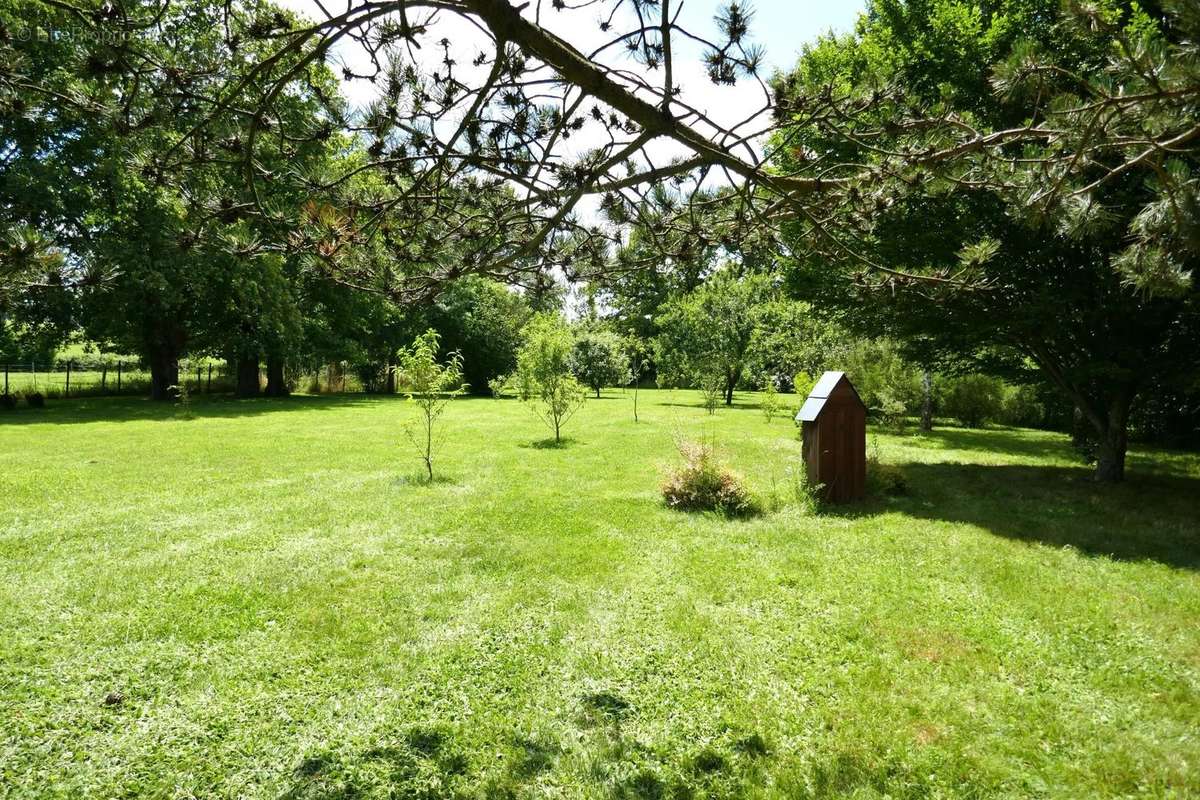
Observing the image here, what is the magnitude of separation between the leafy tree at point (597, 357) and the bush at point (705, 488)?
25.7 metres

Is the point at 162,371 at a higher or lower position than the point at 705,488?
higher

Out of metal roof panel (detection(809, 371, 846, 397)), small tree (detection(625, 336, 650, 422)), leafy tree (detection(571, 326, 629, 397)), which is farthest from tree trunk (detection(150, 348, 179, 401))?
metal roof panel (detection(809, 371, 846, 397))

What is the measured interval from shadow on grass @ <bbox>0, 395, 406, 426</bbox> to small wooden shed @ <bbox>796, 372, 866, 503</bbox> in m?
17.7

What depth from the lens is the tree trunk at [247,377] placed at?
26.9 meters

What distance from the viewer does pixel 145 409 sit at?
65.2ft

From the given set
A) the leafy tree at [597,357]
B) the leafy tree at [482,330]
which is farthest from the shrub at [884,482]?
the leafy tree at [482,330]

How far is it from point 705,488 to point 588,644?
14.3 ft

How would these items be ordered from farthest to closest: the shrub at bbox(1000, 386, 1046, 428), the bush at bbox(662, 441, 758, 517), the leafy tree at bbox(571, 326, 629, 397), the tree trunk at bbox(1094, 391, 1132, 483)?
the leafy tree at bbox(571, 326, 629, 397) → the shrub at bbox(1000, 386, 1046, 428) → the tree trunk at bbox(1094, 391, 1132, 483) → the bush at bbox(662, 441, 758, 517)

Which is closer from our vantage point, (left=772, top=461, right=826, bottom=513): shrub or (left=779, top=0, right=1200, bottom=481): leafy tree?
(left=779, top=0, right=1200, bottom=481): leafy tree

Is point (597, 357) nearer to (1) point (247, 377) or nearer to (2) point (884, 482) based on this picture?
(1) point (247, 377)

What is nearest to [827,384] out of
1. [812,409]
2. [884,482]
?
[812,409]

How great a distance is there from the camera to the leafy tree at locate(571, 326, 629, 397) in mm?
35062

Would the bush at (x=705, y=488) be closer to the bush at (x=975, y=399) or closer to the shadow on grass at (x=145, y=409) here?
the bush at (x=975, y=399)

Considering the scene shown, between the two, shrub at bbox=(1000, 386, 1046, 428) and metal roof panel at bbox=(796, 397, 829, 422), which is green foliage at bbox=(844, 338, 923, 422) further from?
metal roof panel at bbox=(796, 397, 829, 422)
